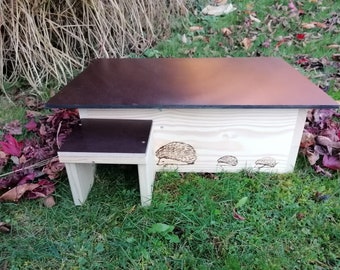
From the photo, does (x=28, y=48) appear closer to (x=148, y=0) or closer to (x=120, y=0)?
(x=120, y=0)

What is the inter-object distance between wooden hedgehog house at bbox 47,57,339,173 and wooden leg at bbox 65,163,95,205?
0.22m

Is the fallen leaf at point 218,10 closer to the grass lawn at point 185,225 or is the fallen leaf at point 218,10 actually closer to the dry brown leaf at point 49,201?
the grass lawn at point 185,225

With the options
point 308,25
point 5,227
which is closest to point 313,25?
point 308,25

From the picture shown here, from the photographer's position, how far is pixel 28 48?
1957 millimetres

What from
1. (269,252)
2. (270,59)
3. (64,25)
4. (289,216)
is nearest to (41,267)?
(269,252)

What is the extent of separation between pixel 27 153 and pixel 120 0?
1375mm

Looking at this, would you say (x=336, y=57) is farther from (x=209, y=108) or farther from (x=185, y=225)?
(x=185, y=225)

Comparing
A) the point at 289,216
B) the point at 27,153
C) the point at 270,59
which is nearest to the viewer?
the point at 289,216

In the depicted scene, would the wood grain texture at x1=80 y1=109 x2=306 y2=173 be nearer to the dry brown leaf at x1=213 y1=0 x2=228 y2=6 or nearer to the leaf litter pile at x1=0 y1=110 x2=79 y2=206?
the leaf litter pile at x1=0 y1=110 x2=79 y2=206

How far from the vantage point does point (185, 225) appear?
3.65 ft

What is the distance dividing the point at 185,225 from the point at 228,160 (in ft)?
1.25

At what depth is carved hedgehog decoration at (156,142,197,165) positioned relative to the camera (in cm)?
131

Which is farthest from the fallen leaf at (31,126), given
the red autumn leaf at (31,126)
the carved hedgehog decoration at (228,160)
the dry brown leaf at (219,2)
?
the dry brown leaf at (219,2)

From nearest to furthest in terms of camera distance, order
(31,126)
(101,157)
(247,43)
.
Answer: (101,157) < (31,126) < (247,43)
